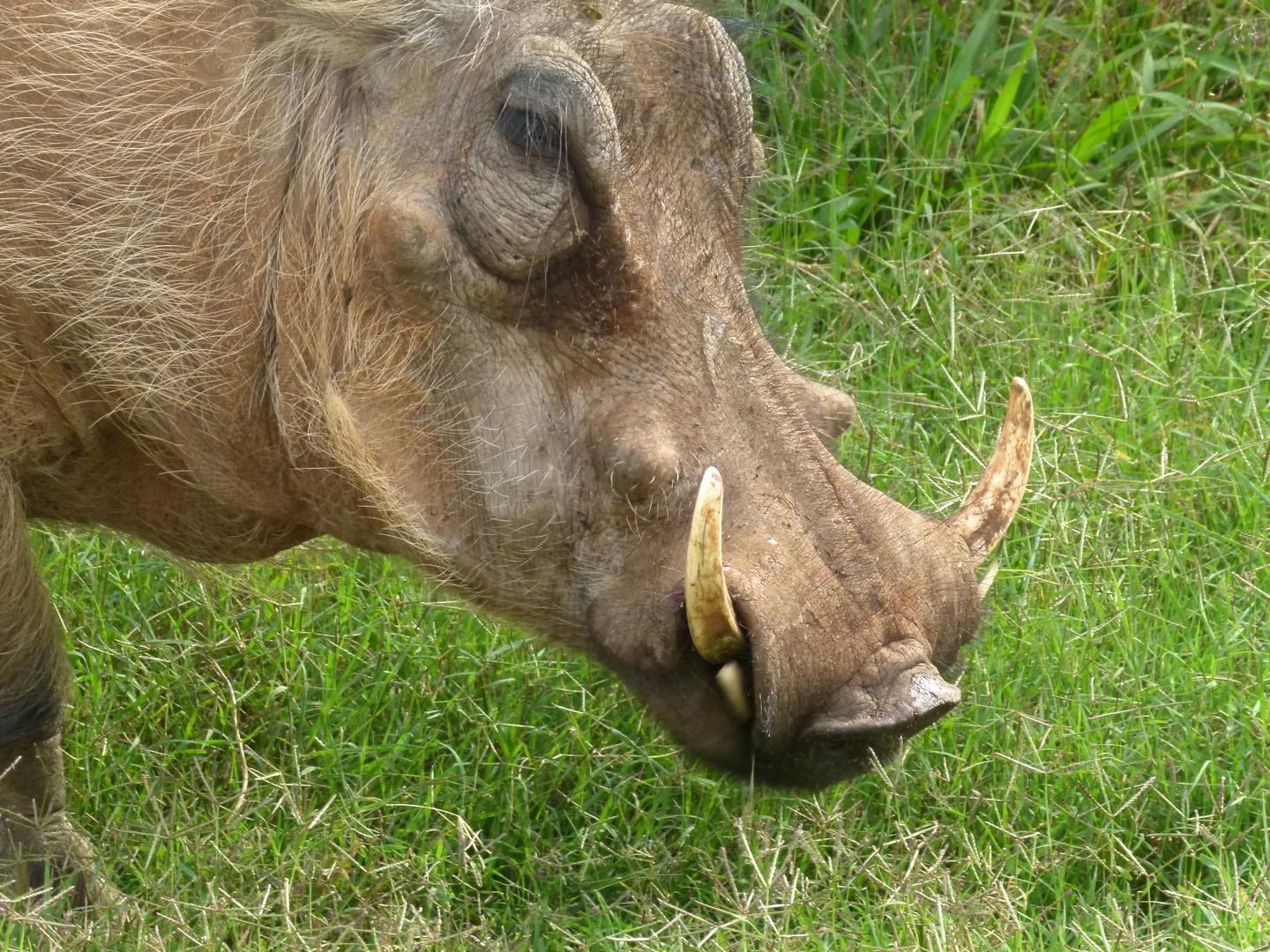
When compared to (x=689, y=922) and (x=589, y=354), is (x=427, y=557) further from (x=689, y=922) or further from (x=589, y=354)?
(x=689, y=922)

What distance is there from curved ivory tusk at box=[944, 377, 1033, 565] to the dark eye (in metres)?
0.83

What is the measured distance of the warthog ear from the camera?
2947 millimetres

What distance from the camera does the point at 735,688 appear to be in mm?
2631

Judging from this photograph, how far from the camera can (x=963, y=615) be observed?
2.78 metres

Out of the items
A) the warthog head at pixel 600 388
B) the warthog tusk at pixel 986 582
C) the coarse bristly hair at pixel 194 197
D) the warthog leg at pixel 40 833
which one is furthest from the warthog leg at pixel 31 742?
the warthog tusk at pixel 986 582

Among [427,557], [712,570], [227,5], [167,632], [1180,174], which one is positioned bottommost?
[167,632]

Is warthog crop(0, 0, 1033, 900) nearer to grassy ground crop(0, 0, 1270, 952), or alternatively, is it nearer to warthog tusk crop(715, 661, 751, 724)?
warthog tusk crop(715, 661, 751, 724)

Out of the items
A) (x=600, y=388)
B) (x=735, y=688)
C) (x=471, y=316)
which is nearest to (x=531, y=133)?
(x=471, y=316)

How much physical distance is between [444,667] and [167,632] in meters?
0.60

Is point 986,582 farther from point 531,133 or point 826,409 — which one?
point 531,133

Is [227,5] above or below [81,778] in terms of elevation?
above

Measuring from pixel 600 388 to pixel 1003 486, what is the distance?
707mm

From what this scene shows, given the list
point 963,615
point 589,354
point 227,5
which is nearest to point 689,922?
point 963,615

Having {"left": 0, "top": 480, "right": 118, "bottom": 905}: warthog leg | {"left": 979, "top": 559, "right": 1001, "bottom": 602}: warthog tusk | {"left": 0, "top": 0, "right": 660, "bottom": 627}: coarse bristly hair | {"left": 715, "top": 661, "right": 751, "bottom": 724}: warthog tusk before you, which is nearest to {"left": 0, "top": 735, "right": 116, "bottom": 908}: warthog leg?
{"left": 0, "top": 480, "right": 118, "bottom": 905}: warthog leg
